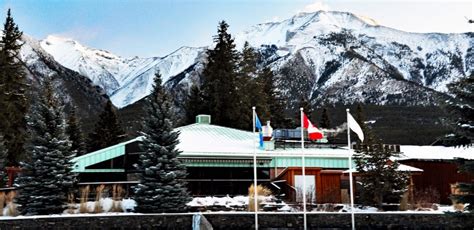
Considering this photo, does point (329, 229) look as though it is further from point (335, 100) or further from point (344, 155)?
point (335, 100)

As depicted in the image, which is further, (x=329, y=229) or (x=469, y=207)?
(x=329, y=229)

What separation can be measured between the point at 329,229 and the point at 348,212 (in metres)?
1.08

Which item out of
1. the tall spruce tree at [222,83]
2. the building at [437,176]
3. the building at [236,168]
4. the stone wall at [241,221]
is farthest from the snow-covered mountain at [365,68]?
the stone wall at [241,221]

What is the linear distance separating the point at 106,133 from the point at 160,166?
2295cm

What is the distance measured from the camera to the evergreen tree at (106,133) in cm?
4456

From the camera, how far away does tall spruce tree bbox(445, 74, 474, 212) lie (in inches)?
615

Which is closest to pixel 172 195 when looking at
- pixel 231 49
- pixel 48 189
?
pixel 48 189

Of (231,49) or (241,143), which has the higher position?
(231,49)

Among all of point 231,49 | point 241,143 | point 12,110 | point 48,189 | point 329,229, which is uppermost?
point 231,49

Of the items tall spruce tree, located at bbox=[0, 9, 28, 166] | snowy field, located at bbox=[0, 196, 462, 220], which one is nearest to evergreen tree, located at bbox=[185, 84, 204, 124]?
tall spruce tree, located at bbox=[0, 9, 28, 166]

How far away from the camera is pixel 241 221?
70.2 feet

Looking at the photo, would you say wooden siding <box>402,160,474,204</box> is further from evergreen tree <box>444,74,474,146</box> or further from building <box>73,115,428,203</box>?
evergreen tree <box>444,74,474,146</box>

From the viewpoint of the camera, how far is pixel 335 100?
14075cm

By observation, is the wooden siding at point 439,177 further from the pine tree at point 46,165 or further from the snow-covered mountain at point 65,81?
the snow-covered mountain at point 65,81
